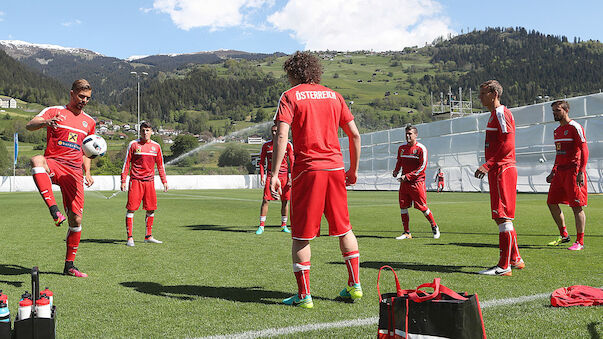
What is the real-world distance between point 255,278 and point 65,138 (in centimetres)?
282

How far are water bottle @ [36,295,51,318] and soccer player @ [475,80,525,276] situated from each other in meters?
4.42

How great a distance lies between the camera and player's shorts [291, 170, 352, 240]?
4188 mm

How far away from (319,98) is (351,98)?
160386mm

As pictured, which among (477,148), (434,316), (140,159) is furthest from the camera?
(477,148)

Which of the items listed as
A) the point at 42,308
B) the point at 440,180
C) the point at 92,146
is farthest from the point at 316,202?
the point at 440,180

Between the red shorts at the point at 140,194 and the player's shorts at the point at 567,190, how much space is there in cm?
690

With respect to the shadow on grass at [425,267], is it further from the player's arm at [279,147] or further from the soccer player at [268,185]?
the soccer player at [268,185]

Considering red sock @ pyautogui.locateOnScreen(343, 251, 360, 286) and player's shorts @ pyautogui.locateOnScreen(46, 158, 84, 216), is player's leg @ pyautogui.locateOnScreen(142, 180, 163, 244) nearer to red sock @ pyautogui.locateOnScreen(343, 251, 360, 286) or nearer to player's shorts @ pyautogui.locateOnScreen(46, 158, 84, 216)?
player's shorts @ pyautogui.locateOnScreen(46, 158, 84, 216)

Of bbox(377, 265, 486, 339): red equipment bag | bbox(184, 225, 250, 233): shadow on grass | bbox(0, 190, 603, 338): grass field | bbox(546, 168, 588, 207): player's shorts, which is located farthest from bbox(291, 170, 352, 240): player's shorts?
bbox(184, 225, 250, 233): shadow on grass

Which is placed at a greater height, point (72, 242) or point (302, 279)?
point (72, 242)

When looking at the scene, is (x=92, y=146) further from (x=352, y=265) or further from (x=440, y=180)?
(x=440, y=180)

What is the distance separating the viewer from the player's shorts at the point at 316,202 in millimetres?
4188

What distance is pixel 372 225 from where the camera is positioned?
11992mm

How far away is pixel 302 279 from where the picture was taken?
4.20m
